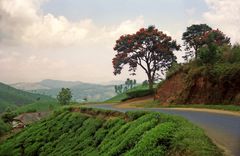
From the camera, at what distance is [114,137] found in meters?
19.3

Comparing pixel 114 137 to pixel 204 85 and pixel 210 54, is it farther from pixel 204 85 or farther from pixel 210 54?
pixel 210 54

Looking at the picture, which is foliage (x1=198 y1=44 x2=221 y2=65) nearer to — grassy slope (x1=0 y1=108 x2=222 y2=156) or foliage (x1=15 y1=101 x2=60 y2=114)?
grassy slope (x1=0 y1=108 x2=222 y2=156)

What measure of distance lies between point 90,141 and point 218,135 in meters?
10.5

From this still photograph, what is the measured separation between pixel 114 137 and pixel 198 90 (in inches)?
643

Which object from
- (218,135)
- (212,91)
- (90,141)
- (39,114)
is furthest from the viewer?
(39,114)

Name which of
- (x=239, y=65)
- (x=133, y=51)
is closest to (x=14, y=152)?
(x=239, y=65)

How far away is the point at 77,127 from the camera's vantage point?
1151 inches

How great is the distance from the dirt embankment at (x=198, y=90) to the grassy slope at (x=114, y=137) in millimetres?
9996

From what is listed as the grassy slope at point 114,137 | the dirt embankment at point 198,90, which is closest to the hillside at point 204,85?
the dirt embankment at point 198,90

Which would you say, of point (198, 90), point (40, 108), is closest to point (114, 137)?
point (198, 90)

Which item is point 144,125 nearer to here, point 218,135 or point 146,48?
point 218,135

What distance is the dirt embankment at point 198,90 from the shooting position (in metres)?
29.1

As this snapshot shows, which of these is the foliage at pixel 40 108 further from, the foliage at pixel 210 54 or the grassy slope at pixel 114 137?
the foliage at pixel 210 54

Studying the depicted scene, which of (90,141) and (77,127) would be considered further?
(77,127)
